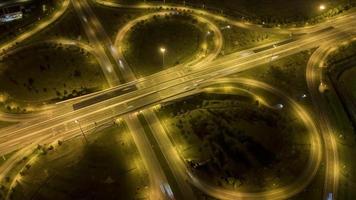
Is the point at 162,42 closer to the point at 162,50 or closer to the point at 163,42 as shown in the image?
the point at 163,42

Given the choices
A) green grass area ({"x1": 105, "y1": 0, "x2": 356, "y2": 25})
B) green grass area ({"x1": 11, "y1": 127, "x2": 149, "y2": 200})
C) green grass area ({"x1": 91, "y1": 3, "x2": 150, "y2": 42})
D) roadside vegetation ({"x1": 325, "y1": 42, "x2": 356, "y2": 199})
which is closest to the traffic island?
green grass area ({"x1": 91, "y1": 3, "x2": 150, "y2": 42})

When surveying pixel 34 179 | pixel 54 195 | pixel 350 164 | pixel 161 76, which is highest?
pixel 161 76

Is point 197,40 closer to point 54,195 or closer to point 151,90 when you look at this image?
point 151,90

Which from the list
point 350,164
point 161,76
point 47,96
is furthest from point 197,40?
point 350,164

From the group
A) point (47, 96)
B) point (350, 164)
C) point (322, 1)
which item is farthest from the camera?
point (322, 1)

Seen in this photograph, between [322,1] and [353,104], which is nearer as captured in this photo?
[353,104]

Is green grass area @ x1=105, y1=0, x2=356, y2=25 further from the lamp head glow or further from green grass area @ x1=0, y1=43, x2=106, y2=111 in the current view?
green grass area @ x1=0, y1=43, x2=106, y2=111
